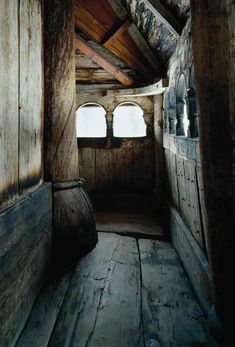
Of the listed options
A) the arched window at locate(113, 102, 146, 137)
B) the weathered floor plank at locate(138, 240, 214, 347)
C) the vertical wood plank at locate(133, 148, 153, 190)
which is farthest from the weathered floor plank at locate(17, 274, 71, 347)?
the arched window at locate(113, 102, 146, 137)

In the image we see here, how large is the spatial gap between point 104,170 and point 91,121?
130cm

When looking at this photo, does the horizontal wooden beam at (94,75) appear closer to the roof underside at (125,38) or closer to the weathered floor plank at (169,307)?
the roof underside at (125,38)

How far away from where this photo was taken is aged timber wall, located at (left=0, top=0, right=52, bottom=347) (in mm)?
1667

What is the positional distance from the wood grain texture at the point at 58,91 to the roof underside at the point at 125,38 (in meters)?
1.01

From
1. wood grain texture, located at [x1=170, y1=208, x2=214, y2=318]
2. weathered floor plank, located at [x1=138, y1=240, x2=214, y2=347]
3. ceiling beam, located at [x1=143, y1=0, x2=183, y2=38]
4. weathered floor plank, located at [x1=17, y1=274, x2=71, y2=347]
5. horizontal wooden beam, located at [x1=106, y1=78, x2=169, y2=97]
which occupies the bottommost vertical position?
weathered floor plank, located at [x1=138, y1=240, x2=214, y2=347]

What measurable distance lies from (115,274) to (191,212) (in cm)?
109

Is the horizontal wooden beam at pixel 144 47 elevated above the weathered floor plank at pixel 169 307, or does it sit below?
above

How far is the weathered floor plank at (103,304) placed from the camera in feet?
6.06

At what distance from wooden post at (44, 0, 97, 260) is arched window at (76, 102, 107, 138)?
2850 millimetres

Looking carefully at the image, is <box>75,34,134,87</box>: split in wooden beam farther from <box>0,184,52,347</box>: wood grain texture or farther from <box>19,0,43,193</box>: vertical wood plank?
<box>0,184,52,347</box>: wood grain texture

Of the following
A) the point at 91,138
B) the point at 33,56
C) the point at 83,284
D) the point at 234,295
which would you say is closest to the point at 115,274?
the point at 83,284

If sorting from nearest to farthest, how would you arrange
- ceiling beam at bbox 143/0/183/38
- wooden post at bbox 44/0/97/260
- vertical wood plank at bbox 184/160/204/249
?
vertical wood plank at bbox 184/160/204/249
wooden post at bbox 44/0/97/260
ceiling beam at bbox 143/0/183/38

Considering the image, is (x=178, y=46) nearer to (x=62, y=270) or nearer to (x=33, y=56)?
(x=33, y=56)

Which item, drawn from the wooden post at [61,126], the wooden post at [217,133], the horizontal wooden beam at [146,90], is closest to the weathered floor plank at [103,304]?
the wooden post at [61,126]
